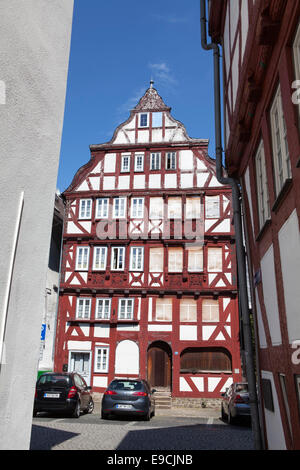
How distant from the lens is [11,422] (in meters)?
4.00

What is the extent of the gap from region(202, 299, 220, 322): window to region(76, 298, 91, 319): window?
588 centimetres

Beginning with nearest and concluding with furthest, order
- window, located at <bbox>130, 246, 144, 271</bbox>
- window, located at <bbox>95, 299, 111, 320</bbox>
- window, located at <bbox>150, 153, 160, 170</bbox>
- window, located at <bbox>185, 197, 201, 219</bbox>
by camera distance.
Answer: window, located at <bbox>95, 299, 111, 320</bbox> < window, located at <bbox>130, 246, 144, 271</bbox> < window, located at <bbox>185, 197, 201, 219</bbox> < window, located at <bbox>150, 153, 160, 170</bbox>

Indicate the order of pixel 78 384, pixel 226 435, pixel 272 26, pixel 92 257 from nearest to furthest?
pixel 272 26 < pixel 226 435 < pixel 78 384 < pixel 92 257

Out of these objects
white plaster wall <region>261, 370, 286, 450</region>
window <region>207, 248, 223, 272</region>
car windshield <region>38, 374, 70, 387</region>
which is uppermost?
window <region>207, 248, 223, 272</region>

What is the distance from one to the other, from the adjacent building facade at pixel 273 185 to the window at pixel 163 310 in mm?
14267

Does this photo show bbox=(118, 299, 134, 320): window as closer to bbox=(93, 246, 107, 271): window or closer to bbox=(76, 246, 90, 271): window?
bbox=(93, 246, 107, 271): window

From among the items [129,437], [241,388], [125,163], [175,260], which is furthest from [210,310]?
[129,437]

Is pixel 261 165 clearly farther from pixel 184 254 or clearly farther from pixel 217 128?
pixel 184 254

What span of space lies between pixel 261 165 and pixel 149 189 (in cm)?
1647

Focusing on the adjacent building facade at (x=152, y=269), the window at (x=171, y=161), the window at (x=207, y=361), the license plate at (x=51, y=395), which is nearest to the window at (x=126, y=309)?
the adjacent building facade at (x=152, y=269)

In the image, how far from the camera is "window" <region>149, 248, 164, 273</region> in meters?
22.0

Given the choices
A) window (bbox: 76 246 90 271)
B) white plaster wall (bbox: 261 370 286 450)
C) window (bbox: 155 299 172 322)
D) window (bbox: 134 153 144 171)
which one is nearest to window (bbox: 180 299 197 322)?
window (bbox: 155 299 172 322)

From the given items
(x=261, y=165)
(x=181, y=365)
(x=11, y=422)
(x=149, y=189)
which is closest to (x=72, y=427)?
(x=11, y=422)

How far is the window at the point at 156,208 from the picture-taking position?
22562 millimetres
